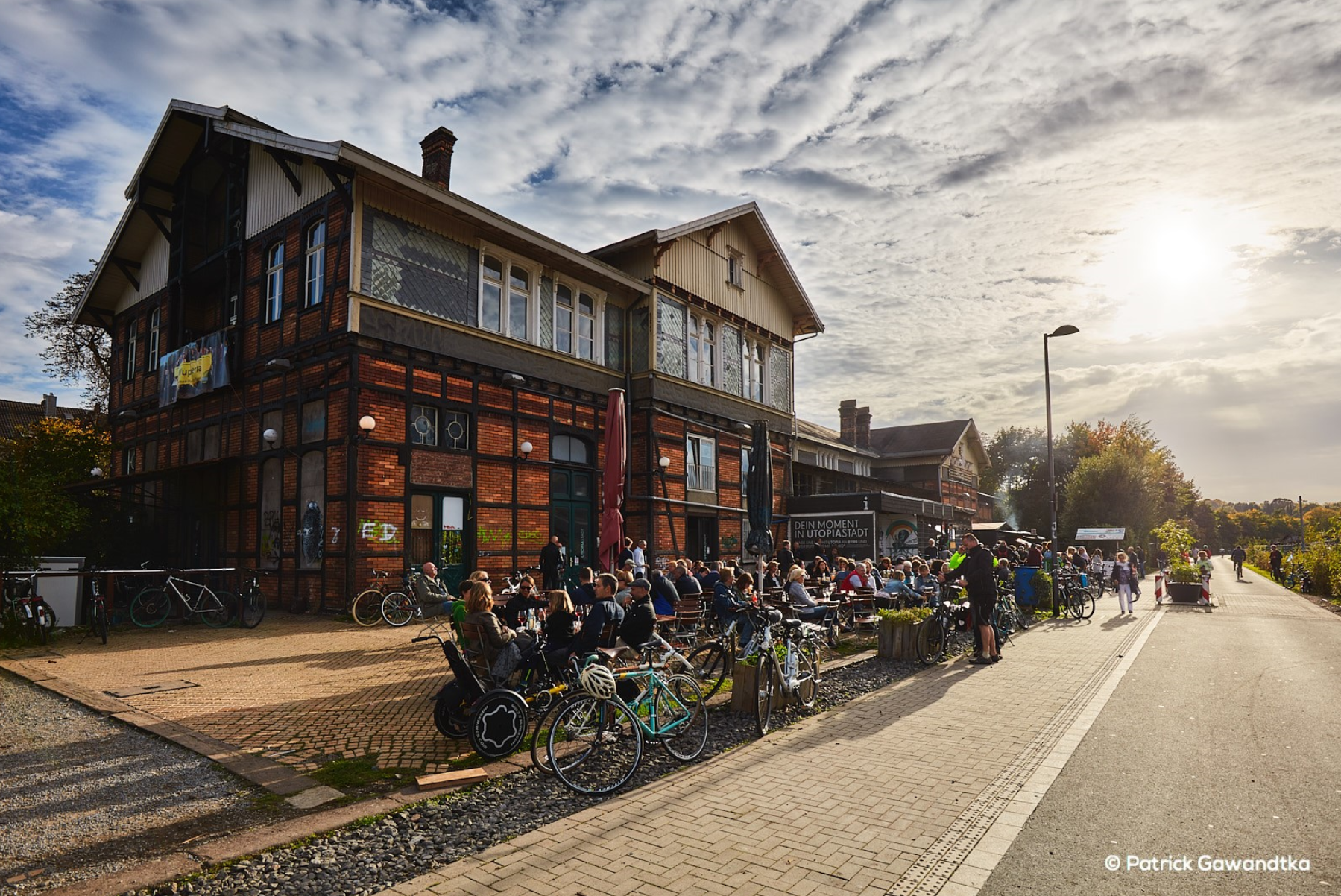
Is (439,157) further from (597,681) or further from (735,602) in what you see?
(597,681)

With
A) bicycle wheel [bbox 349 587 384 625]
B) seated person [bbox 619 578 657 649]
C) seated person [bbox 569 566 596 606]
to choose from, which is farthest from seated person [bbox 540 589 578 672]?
bicycle wheel [bbox 349 587 384 625]

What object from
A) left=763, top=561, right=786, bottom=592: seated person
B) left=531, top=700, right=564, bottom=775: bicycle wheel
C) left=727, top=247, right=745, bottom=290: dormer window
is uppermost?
left=727, top=247, right=745, bottom=290: dormer window

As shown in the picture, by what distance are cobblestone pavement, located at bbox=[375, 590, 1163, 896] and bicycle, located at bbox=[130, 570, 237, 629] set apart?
11.0m

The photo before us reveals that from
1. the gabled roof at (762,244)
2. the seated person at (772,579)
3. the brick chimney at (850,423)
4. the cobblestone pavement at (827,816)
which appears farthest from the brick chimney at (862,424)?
the cobblestone pavement at (827,816)

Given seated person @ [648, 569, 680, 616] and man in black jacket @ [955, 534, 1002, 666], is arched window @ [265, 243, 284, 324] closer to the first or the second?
seated person @ [648, 569, 680, 616]

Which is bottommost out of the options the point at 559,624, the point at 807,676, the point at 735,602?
the point at 807,676

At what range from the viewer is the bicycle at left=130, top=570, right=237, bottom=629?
44.4ft

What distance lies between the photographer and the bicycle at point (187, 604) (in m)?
13.5

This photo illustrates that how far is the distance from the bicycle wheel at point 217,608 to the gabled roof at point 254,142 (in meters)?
8.02

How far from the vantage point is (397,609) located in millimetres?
13781

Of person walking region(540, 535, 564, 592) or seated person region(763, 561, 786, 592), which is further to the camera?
person walking region(540, 535, 564, 592)

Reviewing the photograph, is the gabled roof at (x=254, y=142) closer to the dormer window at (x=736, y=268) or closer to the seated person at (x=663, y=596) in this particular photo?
the dormer window at (x=736, y=268)

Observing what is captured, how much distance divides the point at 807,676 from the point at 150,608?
11758mm

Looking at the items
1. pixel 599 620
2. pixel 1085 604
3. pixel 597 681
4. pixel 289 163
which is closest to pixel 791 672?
pixel 599 620
